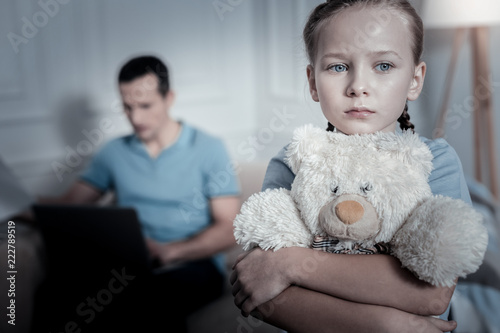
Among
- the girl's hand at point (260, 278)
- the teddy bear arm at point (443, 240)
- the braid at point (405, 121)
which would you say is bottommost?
the girl's hand at point (260, 278)

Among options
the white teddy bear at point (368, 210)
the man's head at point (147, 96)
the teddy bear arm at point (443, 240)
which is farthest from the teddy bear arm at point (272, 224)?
the man's head at point (147, 96)

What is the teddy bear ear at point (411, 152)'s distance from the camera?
0.45m

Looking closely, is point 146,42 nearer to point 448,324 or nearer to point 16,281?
point 16,281

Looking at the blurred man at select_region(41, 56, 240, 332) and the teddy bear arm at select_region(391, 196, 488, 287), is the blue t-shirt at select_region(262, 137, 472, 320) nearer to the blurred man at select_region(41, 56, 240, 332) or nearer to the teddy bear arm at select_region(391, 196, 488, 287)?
the teddy bear arm at select_region(391, 196, 488, 287)

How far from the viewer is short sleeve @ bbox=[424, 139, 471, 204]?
1.64 feet

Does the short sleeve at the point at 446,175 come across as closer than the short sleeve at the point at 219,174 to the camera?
Yes

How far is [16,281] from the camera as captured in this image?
3.73ft

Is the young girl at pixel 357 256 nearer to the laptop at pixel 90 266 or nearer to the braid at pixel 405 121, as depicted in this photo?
the braid at pixel 405 121

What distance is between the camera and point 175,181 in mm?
1467

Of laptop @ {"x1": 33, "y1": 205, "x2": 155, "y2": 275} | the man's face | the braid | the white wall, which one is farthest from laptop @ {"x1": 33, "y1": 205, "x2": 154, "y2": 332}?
the braid

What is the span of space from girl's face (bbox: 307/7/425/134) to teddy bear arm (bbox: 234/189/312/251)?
113mm

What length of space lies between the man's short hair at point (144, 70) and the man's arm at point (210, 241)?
1.44ft

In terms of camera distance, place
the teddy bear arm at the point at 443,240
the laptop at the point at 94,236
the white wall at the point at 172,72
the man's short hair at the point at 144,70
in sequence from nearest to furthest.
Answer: the teddy bear arm at the point at 443,240 → the laptop at the point at 94,236 → the man's short hair at the point at 144,70 → the white wall at the point at 172,72

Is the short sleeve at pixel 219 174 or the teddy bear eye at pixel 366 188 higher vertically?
the teddy bear eye at pixel 366 188
